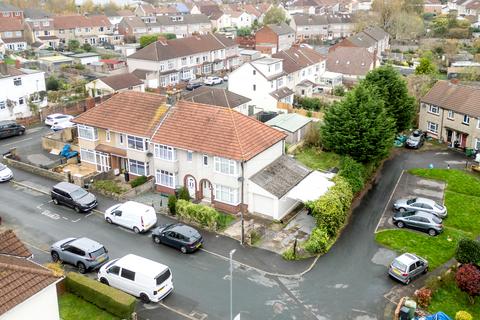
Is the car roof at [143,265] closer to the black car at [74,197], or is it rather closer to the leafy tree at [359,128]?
the black car at [74,197]

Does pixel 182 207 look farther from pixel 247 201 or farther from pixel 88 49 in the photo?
pixel 88 49

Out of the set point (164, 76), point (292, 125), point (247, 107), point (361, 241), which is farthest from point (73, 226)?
point (164, 76)

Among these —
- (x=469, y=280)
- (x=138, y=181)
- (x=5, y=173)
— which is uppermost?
(x=5, y=173)

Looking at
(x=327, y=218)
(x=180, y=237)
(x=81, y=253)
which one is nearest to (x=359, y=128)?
(x=327, y=218)

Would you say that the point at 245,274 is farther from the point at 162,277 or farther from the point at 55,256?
the point at 55,256

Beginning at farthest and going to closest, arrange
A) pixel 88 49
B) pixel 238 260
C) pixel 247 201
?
pixel 88 49 < pixel 247 201 < pixel 238 260

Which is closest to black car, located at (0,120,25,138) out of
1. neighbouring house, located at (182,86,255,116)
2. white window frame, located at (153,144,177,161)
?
neighbouring house, located at (182,86,255,116)
